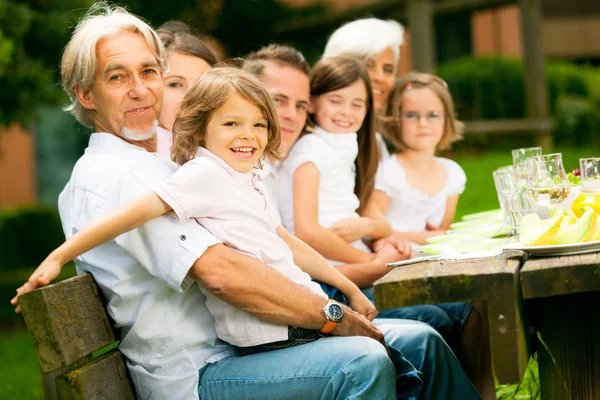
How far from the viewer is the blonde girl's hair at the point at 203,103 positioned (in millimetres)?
2727

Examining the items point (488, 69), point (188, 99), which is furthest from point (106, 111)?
point (488, 69)

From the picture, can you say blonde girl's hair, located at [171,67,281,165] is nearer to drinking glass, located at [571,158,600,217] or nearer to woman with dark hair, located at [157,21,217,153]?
woman with dark hair, located at [157,21,217,153]

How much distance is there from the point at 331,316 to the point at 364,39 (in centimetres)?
214

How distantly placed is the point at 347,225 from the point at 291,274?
1.00 m

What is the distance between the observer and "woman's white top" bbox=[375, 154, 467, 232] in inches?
163

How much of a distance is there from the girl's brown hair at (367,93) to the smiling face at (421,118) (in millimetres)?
294

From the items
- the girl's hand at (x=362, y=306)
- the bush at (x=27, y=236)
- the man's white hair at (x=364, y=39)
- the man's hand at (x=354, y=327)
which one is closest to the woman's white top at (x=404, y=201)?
the man's white hair at (x=364, y=39)

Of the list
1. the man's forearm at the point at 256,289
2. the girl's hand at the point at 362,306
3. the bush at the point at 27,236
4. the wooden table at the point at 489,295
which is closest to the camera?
the wooden table at the point at 489,295

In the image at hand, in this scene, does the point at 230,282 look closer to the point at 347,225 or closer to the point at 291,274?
the point at 291,274

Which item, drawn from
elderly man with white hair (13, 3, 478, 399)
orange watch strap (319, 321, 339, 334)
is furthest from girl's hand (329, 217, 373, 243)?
orange watch strap (319, 321, 339, 334)

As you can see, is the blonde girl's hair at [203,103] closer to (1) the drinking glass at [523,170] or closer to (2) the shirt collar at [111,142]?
(2) the shirt collar at [111,142]

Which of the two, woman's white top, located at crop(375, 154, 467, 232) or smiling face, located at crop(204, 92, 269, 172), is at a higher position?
smiling face, located at crop(204, 92, 269, 172)

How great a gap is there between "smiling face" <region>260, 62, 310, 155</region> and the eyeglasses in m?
0.68

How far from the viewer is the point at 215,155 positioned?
107 inches
